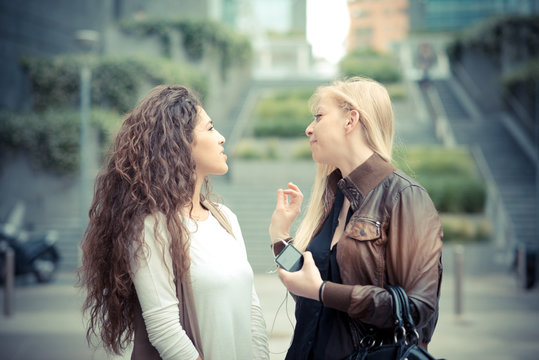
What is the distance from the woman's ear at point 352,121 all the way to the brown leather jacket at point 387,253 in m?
0.22

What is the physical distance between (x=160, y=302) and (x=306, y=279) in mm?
577

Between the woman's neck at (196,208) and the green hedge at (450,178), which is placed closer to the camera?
the woman's neck at (196,208)

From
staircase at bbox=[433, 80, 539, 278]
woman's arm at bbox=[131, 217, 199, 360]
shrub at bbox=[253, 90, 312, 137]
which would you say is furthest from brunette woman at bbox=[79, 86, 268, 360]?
shrub at bbox=[253, 90, 312, 137]

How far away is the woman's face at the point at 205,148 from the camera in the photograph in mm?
2355

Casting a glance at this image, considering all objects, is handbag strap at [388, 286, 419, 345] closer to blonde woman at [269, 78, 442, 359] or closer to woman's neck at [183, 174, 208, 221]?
blonde woman at [269, 78, 442, 359]

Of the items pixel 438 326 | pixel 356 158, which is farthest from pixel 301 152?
pixel 356 158

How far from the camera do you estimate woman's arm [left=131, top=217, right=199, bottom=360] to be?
2.08 metres

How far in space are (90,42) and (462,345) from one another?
9.51 m

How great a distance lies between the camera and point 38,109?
656 inches

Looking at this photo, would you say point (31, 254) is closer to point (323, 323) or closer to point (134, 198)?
point (134, 198)

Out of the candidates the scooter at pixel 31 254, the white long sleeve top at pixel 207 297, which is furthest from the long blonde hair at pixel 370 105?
the scooter at pixel 31 254

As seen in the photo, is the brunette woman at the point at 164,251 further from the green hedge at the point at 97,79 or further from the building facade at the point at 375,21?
the building facade at the point at 375,21

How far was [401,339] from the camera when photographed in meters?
1.92

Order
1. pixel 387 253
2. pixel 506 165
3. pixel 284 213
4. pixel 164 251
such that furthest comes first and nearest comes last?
1. pixel 506 165
2. pixel 284 213
3. pixel 164 251
4. pixel 387 253
